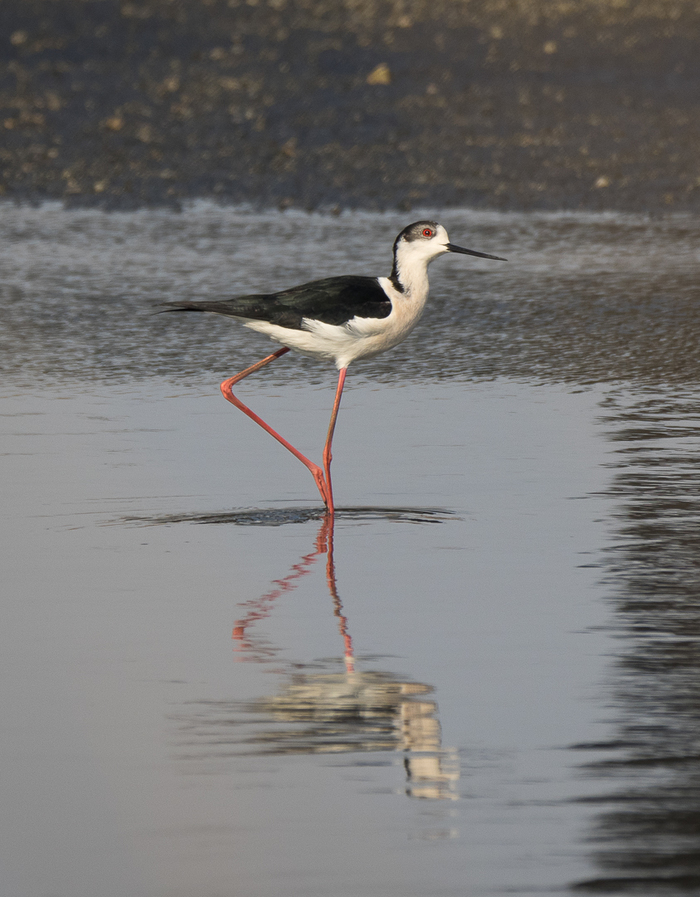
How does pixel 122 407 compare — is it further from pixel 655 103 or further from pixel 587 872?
pixel 655 103

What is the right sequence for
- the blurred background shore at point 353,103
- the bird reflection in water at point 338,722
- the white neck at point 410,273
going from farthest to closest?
the blurred background shore at point 353,103 → the white neck at point 410,273 → the bird reflection in water at point 338,722

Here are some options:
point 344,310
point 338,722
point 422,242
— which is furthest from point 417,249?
point 338,722

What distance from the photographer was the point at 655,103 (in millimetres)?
15984

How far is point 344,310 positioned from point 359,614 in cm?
209

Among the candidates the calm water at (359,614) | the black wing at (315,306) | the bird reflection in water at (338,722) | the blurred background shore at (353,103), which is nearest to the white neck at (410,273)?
the black wing at (315,306)

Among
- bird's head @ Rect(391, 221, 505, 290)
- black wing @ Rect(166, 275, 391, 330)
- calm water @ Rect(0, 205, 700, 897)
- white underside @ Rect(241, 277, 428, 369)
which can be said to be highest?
bird's head @ Rect(391, 221, 505, 290)

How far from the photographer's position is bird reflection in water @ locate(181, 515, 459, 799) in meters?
3.66

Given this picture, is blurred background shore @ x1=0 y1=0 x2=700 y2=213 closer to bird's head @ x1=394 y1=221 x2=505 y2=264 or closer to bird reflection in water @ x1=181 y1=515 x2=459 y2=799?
bird's head @ x1=394 y1=221 x2=505 y2=264

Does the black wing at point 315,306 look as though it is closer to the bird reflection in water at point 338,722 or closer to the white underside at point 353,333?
the white underside at point 353,333

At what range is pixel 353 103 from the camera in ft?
52.5

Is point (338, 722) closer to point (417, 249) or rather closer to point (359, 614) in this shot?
point (359, 614)

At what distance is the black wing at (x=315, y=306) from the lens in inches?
258

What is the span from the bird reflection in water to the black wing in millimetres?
2391

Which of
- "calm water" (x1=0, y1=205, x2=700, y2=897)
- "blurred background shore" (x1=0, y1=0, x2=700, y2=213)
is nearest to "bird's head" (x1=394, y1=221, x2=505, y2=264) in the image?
"calm water" (x1=0, y1=205, x2=700, y2=897)
